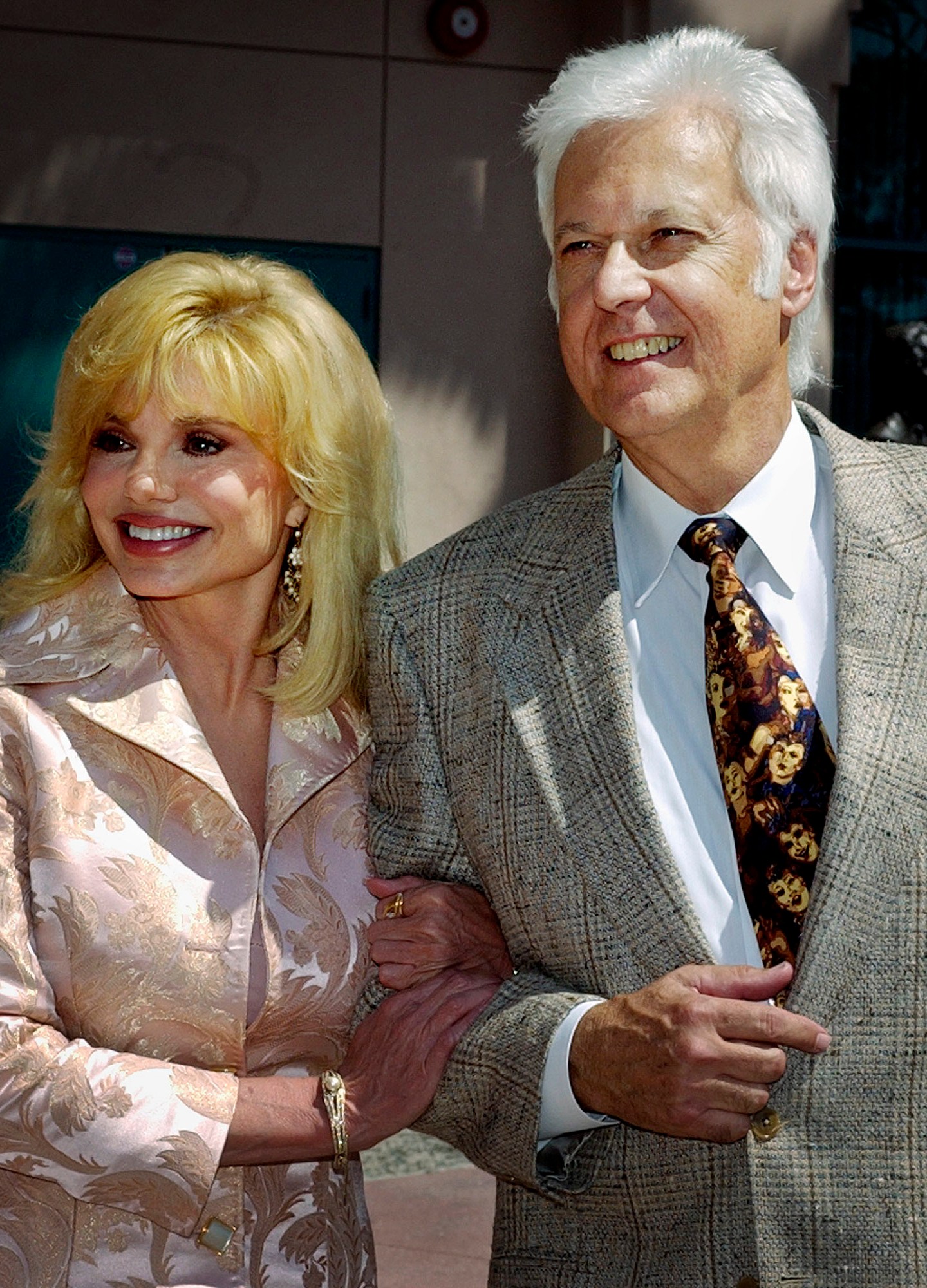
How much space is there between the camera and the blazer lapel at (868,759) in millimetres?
2252

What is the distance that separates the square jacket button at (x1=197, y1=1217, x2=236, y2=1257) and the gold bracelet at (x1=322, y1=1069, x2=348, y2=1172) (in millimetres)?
192

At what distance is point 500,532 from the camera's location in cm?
275

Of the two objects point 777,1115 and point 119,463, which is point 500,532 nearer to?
point 119,463

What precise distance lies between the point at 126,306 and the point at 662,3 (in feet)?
16.3

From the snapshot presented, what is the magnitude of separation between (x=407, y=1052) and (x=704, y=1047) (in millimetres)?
536

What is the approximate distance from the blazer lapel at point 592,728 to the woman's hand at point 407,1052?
30 centimetres

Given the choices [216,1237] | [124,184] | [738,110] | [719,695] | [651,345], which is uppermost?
[124,184]

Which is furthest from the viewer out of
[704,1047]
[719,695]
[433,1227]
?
[433,1227]

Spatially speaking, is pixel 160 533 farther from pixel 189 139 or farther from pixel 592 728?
pixel 189 139

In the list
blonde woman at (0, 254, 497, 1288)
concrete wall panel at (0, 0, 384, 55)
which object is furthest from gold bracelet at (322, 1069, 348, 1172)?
concrete wall panel at (0, 0, 384, 55)

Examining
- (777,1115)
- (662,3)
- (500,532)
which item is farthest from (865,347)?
(777,1115)

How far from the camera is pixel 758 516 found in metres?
2.58

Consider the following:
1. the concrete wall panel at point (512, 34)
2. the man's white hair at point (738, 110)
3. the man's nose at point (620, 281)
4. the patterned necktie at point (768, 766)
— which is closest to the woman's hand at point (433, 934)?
the patterned necktie at point (768, 766)

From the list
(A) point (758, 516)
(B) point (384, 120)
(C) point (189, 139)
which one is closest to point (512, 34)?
(B) point (384, 120)
